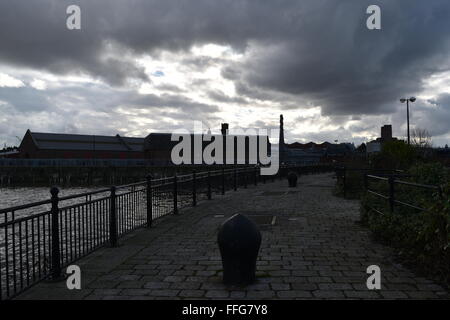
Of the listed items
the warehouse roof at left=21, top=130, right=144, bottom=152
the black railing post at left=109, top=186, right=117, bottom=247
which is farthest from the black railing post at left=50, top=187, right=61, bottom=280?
the warehouse roof at left=21, top=130, right=144, bottom=152

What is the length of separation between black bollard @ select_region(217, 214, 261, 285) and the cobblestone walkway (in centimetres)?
17

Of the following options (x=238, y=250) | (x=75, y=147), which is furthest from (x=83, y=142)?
(x=238, y=250)

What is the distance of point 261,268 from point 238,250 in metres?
1.06

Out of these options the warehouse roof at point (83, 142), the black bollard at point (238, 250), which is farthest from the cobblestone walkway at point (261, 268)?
the warehouse roof at point (83, 142)

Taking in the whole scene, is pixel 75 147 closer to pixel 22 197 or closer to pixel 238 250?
pixel 22 197

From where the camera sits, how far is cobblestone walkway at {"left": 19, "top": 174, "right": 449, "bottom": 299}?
15.2 feet

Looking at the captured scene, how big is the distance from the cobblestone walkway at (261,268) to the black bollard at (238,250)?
17 cm

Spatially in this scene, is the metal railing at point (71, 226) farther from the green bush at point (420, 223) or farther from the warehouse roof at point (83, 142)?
the warehouse roof at point (83, 142)

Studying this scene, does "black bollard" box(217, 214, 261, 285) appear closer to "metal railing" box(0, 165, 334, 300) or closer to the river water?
"metal railing" box(0, 165, 334, 300)

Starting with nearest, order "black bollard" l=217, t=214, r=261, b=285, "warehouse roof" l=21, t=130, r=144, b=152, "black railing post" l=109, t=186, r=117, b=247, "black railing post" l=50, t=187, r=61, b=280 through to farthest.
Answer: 1. "black bollard" l=217, t=214, r=261, b=285
2. "black railing post" l=50, t=187, r=61, b=280
3. "black railing post" l=109, t=186, r=117, b=247
4. "warehouse roof" l=21, t=130, r=144, b=152

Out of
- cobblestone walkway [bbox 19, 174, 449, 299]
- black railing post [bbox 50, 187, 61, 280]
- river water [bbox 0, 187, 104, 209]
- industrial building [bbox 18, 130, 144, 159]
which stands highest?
industrial building [bbox 18, 130, 144, 159]

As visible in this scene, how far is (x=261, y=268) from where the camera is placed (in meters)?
5.71

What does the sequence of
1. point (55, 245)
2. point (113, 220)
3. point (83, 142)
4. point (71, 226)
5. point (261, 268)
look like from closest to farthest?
point (55, 245), point (261, 268), point (71, 226), point (113, 220), point (83, 142)
